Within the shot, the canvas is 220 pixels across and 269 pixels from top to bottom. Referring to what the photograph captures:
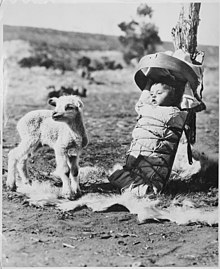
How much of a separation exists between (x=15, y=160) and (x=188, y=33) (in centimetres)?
86

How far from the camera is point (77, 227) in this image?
164cm

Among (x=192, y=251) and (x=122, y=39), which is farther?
(x=122, y=39)

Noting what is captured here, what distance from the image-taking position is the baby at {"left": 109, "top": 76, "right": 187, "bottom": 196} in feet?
5.56

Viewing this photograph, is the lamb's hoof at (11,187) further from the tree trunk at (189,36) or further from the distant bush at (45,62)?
the tree trunk at (189,36)

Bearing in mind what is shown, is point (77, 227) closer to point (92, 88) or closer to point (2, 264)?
point (2, 264)

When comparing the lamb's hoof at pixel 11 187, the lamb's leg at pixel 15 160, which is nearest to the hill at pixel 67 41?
the lamb's leg at pixel 15 160

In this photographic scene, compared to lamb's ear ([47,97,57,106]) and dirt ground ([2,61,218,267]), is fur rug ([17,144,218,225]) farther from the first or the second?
lamb's ear ([47,97,57,106])

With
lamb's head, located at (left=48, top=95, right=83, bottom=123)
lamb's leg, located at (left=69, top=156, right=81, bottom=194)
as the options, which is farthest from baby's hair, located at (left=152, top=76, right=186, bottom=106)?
lamb's leg, located at (left=69, top=156, right=81, bottom=194)

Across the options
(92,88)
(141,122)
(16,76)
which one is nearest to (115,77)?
(92,88)

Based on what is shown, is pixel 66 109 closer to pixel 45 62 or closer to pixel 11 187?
pixel 45 62

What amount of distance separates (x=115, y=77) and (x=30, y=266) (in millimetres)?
816

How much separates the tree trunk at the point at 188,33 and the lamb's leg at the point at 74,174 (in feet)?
2.01

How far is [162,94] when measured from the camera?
1702 millimetres

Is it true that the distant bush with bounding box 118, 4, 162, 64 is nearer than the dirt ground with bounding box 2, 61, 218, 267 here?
No
